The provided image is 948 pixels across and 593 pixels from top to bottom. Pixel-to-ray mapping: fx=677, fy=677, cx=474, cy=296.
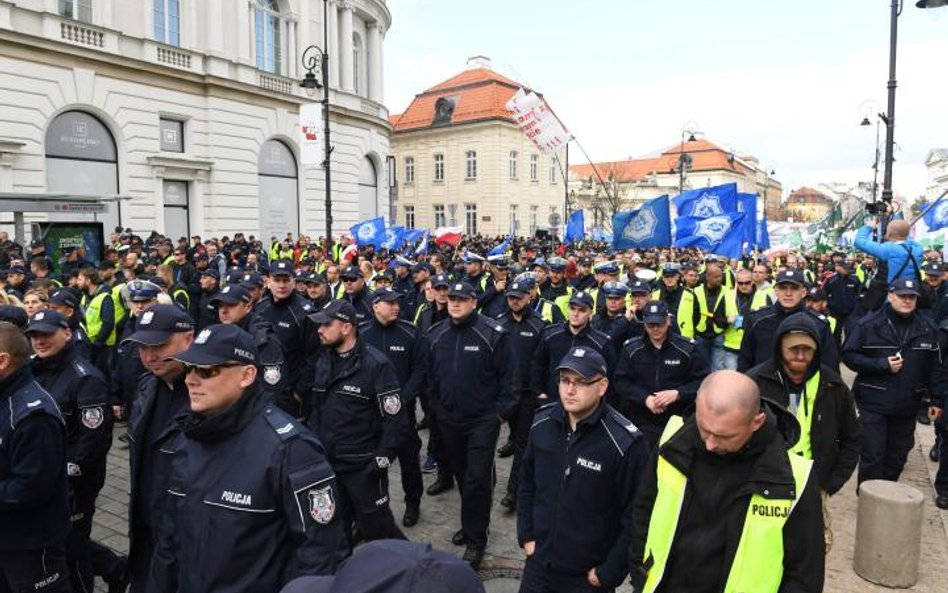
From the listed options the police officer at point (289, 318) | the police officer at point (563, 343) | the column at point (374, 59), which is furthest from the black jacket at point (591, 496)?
the column at point (374, 59)

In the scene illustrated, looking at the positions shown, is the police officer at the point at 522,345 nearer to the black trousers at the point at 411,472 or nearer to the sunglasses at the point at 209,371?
the black trousers at the point at 411,472

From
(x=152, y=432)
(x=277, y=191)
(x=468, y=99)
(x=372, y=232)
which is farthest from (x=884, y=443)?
(x=468, y=99)

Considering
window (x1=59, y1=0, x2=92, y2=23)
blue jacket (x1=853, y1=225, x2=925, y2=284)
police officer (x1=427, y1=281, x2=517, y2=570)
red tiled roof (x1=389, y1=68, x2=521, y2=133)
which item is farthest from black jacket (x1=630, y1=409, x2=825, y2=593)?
red tiled roof (x1=389, y1=68, x2=521, y2=133)

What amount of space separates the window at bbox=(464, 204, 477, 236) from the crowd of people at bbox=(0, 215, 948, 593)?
47.0 meters

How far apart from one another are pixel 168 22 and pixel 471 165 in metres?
31.7

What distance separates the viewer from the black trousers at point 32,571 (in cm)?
369

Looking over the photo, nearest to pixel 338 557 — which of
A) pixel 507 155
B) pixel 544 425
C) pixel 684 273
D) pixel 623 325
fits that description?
pixel 544 425

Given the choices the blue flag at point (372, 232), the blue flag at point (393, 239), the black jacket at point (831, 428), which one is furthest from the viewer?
the blue flag at point (393, 239)

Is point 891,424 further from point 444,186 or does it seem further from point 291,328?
point 444,186

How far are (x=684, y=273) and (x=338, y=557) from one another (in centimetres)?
863

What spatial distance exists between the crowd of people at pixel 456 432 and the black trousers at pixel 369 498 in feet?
0.07

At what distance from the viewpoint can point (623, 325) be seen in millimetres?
7410

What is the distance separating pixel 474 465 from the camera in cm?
569

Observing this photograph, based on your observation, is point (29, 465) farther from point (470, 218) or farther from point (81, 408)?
point (470, 218)
